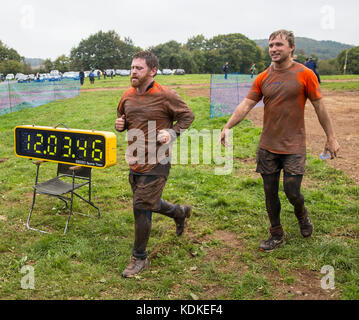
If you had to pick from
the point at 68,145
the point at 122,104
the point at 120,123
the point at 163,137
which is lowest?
the point at 68,145

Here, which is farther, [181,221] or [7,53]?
[7,53]

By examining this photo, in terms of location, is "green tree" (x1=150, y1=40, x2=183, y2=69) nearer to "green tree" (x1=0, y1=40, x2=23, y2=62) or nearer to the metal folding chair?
"green tree" (x1=0, y1=40, x2=23, y2=62)

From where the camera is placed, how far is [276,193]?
458cm

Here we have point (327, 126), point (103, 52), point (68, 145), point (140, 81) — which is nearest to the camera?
point (140, 81)

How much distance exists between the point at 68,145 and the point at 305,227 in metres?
3.23

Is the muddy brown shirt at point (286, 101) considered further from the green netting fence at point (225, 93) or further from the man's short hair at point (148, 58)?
the green netting fence at point (225, 93)

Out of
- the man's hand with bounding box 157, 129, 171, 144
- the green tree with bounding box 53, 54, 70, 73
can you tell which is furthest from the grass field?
the green tree with bounding box 53, 54, 70, 73

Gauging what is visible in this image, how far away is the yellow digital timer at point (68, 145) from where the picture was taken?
4.86m

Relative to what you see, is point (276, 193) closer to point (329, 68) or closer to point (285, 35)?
point (285, 35)

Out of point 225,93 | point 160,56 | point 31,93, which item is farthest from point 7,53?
point 225,93

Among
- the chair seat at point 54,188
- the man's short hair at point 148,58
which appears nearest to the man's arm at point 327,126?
the man's short hair at point 148,58

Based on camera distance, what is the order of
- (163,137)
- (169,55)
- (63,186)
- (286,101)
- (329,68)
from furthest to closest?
(169,55), (329,68), (63,186), (286,101), (163,137)

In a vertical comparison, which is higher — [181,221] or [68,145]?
[68,145]

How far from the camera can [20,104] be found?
1847 cm
